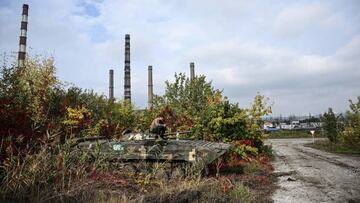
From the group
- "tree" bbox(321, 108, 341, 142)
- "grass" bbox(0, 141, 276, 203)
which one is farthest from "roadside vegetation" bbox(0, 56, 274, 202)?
"tree" bbox(321, 108, 341, 142)

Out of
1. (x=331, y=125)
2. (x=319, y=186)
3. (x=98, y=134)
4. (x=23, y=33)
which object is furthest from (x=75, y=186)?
(x=331, y=125)

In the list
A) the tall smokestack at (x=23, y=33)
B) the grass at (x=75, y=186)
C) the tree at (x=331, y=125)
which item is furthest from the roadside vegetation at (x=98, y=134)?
the tree at (x=331, y=125)

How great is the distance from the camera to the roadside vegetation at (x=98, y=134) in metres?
7.27

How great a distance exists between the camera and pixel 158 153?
11.9 metres

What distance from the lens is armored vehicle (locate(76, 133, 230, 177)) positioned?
37.8 ft

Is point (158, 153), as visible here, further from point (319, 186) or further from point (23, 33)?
point (23, 33)

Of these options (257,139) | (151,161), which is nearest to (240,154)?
(257,139)

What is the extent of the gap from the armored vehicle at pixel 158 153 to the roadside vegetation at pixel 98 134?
52 cm

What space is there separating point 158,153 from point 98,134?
8.68 meters

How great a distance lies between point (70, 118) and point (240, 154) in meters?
8.56

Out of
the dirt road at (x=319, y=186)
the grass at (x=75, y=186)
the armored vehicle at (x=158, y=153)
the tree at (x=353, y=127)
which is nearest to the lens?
the grass at (x=75, y=186)

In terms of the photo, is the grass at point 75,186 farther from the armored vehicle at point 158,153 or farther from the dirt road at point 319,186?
the armored vehicle at point 158,153

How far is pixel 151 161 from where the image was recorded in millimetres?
12188

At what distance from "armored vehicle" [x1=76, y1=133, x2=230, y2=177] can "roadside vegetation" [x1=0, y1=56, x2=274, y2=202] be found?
520mm
